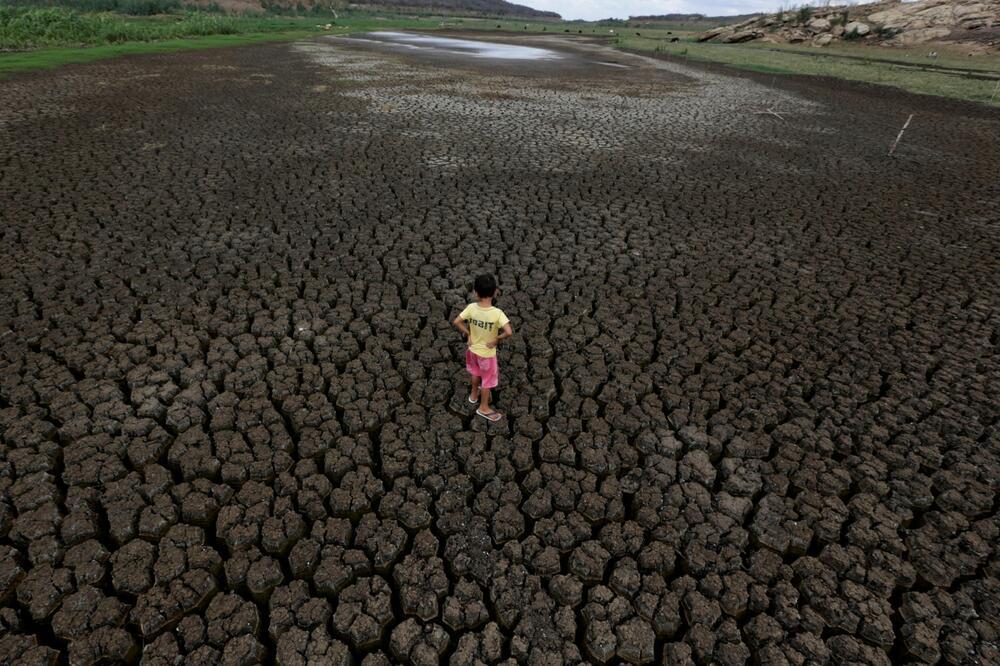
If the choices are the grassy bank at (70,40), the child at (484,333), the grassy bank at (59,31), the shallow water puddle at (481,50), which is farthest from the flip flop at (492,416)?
the shallow water puddle at (481,50)

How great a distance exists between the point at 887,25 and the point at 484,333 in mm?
71572

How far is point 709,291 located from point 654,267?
0.82 metres

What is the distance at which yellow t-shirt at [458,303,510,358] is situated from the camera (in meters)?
3.77

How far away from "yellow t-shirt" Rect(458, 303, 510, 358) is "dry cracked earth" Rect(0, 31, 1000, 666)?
26.4 inches

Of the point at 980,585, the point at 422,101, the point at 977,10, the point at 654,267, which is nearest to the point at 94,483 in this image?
the point at 980,585

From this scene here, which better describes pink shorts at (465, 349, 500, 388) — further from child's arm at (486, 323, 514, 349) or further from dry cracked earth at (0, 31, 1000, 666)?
dry cracked earth at (0, 31, 1000, 666)

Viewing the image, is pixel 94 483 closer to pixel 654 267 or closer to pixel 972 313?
pixel 654 267

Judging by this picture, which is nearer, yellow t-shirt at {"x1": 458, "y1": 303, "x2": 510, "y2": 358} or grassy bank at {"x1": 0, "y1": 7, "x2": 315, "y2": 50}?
yellow t-shirt at {"x1": 458, "y1": 303, "x2": 510, "y2": 358}

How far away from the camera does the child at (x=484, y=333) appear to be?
368cm

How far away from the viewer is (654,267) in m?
6.77

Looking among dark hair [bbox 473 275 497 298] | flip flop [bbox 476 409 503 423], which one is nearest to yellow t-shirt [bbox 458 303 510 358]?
dark hair [bbox 473 275 497 298]

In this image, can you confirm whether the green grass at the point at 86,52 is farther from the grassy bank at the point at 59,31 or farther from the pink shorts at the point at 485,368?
the pink shorts at the point at 485,368

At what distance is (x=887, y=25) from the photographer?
5281 cm

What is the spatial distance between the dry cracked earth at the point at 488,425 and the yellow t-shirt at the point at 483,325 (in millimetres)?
672
